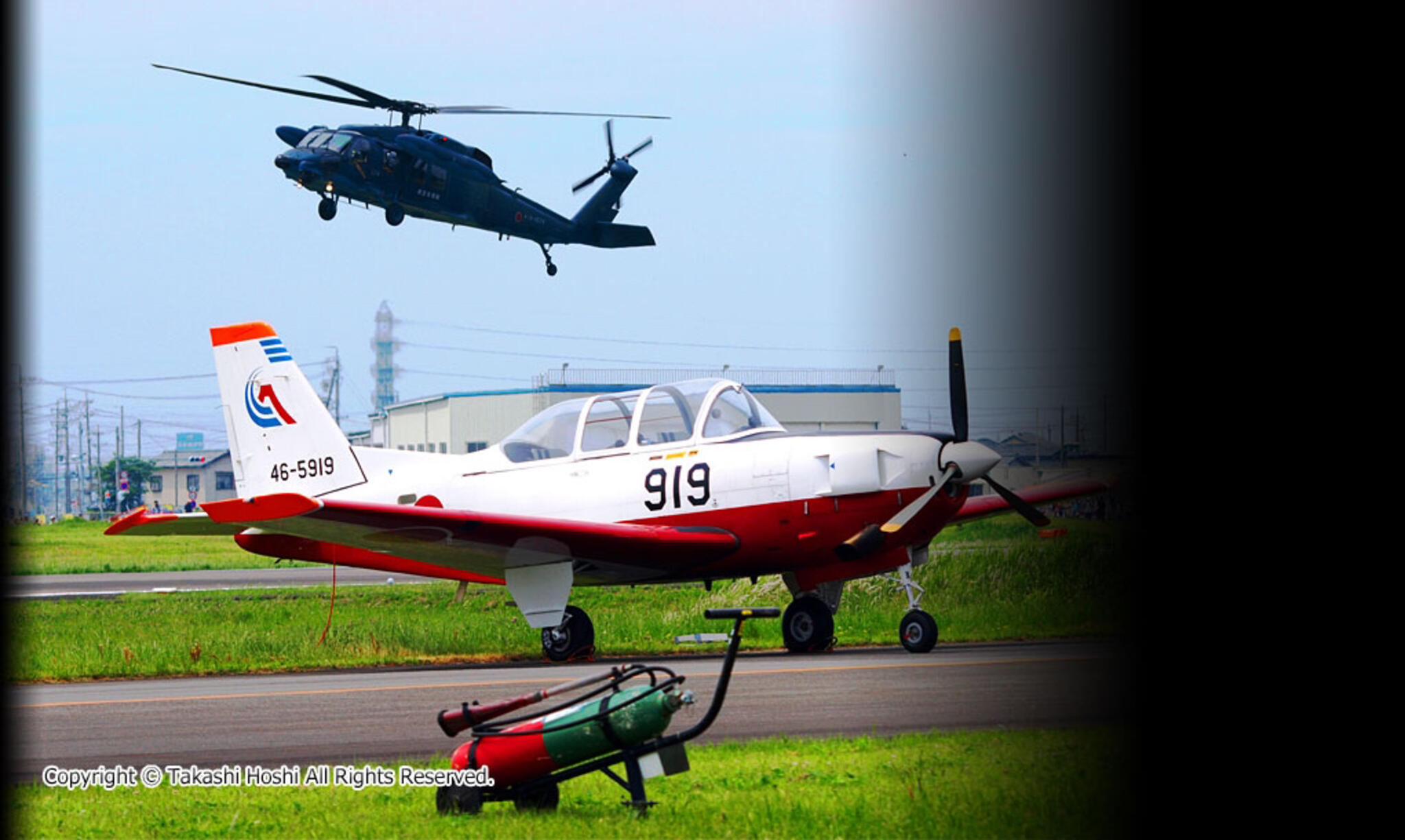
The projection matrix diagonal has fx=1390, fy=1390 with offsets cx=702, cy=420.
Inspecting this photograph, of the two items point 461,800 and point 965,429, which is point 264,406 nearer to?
point 461,800

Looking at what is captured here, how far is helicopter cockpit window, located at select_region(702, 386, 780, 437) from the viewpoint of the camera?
14484mm

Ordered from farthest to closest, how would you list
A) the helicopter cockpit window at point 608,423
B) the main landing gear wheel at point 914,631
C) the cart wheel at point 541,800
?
the helicopter cockpit window at point 608,423
the main landing gear wheel at point 914,631
the cart wheel at point 541,800

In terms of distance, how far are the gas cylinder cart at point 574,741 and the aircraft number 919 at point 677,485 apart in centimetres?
867

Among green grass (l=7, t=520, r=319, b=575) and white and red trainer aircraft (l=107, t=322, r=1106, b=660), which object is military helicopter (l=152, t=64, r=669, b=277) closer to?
green grass (l=7, t=520, r=319, b=575)

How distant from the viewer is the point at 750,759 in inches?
277

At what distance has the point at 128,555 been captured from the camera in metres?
45.9

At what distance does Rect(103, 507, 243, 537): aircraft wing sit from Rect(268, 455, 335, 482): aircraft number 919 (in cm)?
184

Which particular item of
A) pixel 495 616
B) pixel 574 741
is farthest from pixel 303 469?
pixel 574 741

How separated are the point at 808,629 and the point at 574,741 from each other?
884cm

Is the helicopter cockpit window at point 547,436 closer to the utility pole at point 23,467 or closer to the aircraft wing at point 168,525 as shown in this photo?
the aircraft wing at point 168,525

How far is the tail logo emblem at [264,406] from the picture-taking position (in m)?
17.5

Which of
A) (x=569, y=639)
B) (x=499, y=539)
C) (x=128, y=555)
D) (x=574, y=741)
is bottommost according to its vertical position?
(x=128, y=555)

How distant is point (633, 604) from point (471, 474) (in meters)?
6.30

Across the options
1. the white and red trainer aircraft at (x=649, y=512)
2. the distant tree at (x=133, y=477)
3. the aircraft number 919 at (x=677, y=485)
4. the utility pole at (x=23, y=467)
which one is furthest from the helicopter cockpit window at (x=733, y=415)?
the distant tree at (x=133, y=477)
